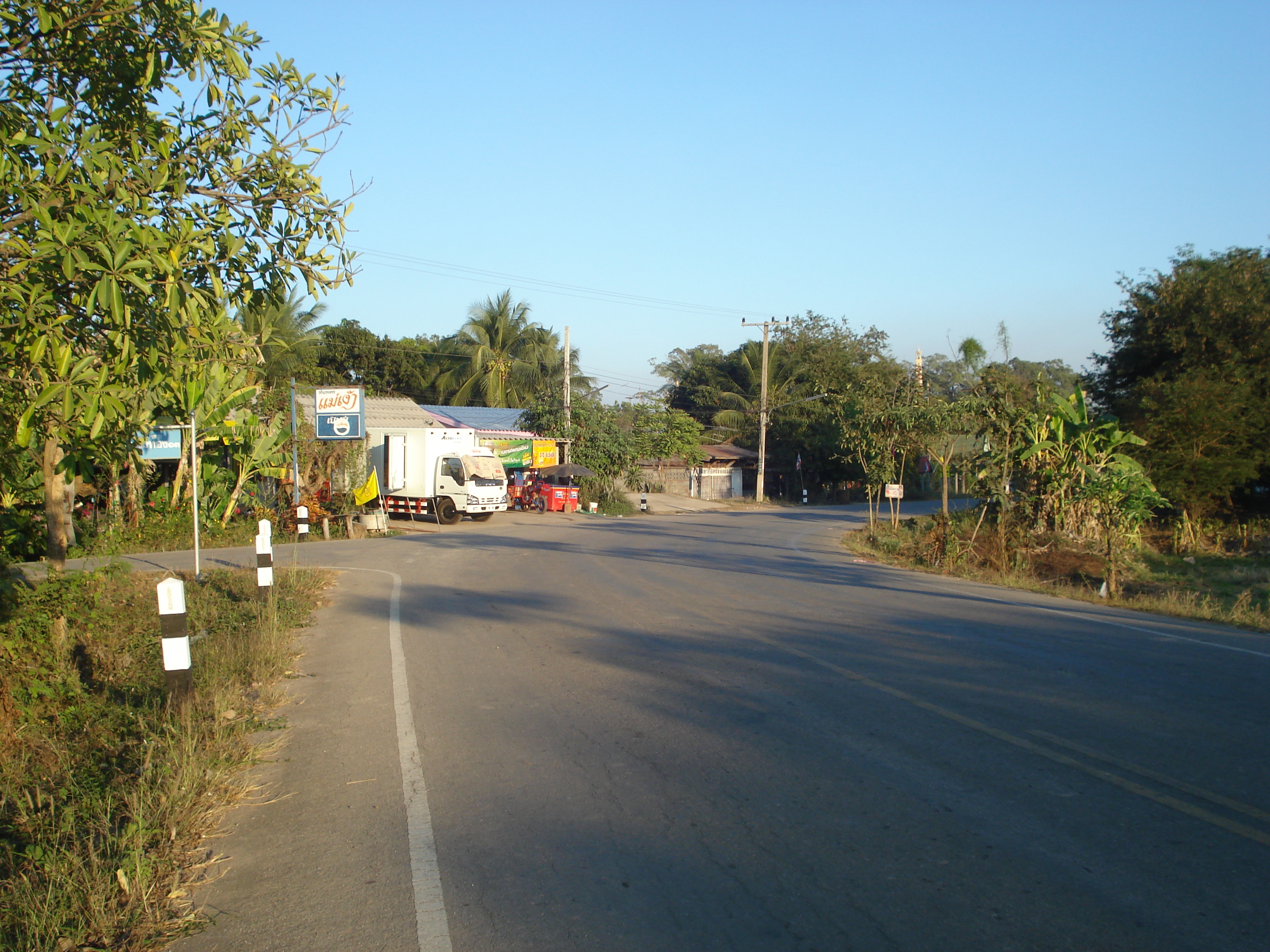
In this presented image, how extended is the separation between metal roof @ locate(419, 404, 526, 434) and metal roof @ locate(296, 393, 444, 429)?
1116mm

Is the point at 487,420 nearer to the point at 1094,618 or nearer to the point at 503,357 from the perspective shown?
the point at 503,357

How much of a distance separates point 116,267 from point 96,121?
277 centimetres

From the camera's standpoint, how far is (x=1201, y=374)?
2283cm

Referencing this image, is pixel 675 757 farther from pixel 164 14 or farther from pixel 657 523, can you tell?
pixel 657 523

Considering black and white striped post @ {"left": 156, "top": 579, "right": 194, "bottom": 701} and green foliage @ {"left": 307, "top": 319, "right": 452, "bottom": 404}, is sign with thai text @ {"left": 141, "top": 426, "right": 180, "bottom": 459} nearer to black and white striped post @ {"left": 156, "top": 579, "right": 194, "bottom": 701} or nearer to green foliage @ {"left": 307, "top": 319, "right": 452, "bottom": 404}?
black and white striped post @ {"left": 156, "top": 579, "right": 194, "bottom": 701}

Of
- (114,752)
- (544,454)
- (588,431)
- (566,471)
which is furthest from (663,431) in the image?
(114,752)

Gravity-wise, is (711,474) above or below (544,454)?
below

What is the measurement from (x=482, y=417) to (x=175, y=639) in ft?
130

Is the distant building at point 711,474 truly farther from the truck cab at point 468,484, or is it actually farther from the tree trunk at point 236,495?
the tree trunk at point 236,495

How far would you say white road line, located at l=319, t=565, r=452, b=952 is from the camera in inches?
151

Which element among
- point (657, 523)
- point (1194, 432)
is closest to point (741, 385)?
point (657, 523)

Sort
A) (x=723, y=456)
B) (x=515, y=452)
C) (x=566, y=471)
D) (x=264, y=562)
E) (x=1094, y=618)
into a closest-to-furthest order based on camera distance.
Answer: (x=1094, y=618), (x=264, y=562), (x=566, y=471), (x=515, y=452), (x=723, y=456)

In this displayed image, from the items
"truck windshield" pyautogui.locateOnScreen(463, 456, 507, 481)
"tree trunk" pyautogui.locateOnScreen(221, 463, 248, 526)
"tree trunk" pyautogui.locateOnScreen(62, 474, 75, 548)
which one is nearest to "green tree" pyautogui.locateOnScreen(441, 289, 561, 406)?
"truck windshield" pyautogui.locateOnScreen(463, 456, 507, 481)

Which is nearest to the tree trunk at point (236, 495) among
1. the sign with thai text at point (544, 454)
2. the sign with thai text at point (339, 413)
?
the sign with thai text at point (339, 413)
